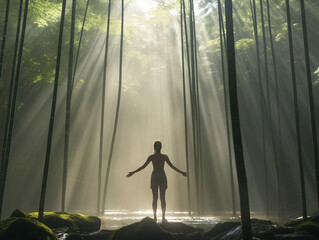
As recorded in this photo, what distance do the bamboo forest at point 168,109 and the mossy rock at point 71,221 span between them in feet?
0.05

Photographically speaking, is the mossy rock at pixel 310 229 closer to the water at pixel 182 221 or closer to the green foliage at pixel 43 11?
the water at pixel 182 221

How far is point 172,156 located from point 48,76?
10810 mm

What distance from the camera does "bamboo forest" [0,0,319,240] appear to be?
6.53 m

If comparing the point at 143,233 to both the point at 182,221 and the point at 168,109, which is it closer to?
the point at 182,221

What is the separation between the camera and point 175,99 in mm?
21469

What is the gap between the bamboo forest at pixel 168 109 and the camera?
257 inches

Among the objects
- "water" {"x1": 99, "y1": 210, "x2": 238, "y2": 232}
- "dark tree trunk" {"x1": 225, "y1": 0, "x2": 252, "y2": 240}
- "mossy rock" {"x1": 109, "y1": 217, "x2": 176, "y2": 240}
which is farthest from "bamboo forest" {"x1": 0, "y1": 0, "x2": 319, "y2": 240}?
"dark tree trunk" {"x1": 225, "y1": 0, "x2": 252, "y2": 240}

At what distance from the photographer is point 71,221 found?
3.95 metres

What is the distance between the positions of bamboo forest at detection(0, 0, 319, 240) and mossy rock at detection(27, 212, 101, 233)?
14 millimetres

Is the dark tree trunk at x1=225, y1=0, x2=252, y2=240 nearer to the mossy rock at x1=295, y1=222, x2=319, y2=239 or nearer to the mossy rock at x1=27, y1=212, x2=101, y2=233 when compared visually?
the mossy rock at x1=295, y1=222, x2=319, y2=239

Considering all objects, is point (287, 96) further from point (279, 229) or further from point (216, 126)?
point (279, 229)

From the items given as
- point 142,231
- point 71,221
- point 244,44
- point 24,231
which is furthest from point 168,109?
point 24,231

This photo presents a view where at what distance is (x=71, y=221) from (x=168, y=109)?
1789 centimetres

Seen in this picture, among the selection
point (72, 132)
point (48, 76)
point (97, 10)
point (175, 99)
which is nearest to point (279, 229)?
point (97, 10)
